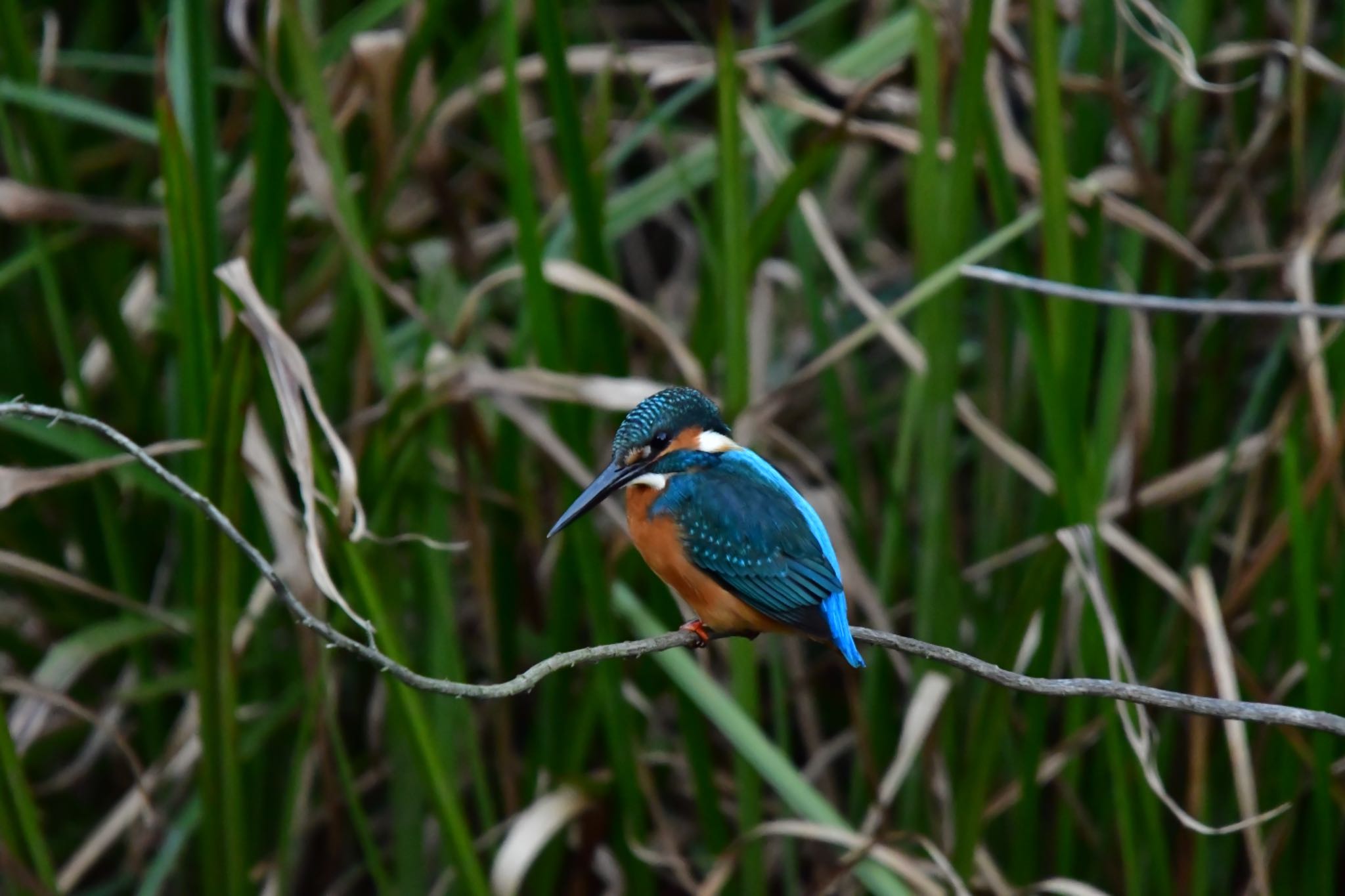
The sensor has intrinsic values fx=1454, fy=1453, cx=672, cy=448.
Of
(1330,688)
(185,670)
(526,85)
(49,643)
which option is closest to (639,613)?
(185,670)

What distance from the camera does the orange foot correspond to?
115cm

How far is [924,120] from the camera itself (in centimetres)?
165

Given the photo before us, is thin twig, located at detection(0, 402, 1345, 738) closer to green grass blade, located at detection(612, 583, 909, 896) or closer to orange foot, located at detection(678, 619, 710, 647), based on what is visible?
orange foot, located at detection(678, 619, 710, 647)

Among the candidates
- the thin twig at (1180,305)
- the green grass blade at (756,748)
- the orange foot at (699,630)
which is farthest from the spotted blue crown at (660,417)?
the green grass blade at (756,748)

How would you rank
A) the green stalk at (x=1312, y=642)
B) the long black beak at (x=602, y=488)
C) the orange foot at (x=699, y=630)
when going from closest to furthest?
the long black beak at (x=602, y=488)
the orange foot at (x=699, y=630)
the green stalk at (x=1312, y=642)

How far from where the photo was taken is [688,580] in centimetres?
114

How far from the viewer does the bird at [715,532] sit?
110 cm

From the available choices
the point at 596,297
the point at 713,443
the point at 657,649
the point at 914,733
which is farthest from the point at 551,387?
the point at 657,649

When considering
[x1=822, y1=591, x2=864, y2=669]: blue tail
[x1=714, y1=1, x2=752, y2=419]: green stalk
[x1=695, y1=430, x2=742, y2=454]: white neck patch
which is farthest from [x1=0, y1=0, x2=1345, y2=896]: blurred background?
[x1=822, y1=591, x2=864, y2=669]: blue tail

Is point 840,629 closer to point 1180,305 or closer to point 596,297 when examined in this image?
point 1180,305

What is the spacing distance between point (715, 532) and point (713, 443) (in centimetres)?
13

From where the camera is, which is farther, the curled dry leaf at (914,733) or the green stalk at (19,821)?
the curled dry leaf at (914,733)

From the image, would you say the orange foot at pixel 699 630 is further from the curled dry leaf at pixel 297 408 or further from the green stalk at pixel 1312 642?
the green stalk at pixel 1312 642

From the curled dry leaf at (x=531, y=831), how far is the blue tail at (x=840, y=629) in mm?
615
